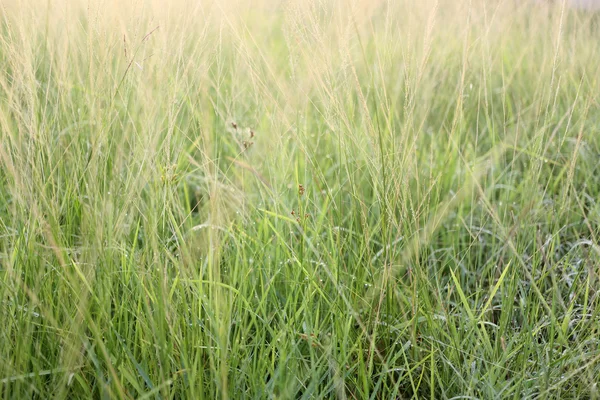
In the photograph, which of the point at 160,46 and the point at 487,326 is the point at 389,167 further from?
the point at 160,46

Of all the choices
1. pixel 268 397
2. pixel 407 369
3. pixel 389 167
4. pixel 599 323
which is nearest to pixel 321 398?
pixel 268 397

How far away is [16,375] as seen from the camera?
1.24m

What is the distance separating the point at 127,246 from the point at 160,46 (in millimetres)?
565

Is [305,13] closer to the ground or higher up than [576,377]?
higher up

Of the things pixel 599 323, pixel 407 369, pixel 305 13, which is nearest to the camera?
pixel 407 369

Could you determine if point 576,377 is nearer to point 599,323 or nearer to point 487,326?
point 599,323

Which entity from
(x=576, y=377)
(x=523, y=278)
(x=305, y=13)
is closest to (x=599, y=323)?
(x=576, y=377)

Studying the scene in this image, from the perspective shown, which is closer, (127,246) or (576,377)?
(576,377)

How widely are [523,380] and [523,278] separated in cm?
56

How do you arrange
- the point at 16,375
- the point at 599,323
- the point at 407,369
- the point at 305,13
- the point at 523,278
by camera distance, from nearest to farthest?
the point at 16,375
the point at 407,369
the point at 599,323
the point at 305,13
the point at 523,278

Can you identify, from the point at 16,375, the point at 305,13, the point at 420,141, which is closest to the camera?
the point at 16,375

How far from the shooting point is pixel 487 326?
5.70ft

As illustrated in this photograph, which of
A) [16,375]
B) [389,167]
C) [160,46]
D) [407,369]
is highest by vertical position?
[160,46]

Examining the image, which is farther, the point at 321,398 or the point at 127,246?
the point at 127,246
